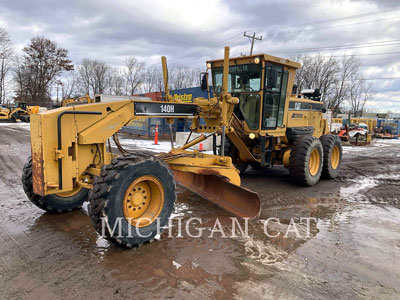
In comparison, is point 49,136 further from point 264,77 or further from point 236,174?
point 264,77

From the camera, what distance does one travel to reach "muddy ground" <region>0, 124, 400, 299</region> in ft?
9.48

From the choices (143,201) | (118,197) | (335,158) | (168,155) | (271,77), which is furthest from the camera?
(335,158)

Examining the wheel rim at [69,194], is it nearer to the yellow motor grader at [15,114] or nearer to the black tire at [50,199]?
the black tire at [50,199]

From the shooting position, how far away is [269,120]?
22.4 feet

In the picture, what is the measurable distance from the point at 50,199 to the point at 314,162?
5.95 m

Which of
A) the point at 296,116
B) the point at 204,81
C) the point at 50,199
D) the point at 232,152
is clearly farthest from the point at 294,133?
the point at 50,199

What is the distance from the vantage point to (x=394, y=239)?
426 centimetres

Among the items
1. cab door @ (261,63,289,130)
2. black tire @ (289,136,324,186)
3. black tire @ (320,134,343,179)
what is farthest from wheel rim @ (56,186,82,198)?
black tire @ (320,134,343,179)

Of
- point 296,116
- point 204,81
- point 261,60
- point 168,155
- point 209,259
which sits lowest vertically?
point 209,259

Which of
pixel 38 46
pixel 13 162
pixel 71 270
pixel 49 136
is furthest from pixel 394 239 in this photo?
pixel 38 46

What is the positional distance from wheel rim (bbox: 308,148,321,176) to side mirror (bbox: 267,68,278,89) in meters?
2.23

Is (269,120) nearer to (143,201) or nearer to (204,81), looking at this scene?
(204,81)

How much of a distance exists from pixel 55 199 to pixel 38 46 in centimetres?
4966

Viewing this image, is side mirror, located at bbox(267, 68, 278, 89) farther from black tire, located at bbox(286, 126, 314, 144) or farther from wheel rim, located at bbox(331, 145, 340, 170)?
wheel rim, located at bbox(331, 145, 340, 170)
